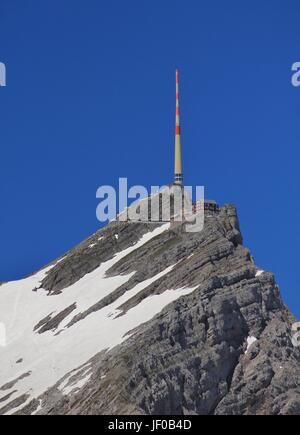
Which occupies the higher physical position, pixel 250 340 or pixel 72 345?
pixel 72 345

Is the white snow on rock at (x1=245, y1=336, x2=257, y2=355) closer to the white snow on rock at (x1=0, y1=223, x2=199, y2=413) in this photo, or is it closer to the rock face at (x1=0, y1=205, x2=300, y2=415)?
the rock face at (x1=0, y1=205, x2=300, y2=415)

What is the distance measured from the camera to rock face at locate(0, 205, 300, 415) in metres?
158

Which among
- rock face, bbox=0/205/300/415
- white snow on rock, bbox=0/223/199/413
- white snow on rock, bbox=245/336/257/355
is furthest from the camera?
white snow on rock, bbox=245/336/257/355

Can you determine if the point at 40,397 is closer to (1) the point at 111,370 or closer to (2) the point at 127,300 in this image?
(1) the point at 111,370

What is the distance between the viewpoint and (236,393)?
167 meters

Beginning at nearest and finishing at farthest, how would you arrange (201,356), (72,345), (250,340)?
(201,356) < (250,340) < (72,345)

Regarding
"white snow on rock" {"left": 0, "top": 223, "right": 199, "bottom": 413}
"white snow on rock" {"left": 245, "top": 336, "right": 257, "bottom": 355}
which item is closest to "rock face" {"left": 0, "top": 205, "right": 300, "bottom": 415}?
"white snow on rock" {"left": 245, "top": 336, "right": 257, "bottom": 355}

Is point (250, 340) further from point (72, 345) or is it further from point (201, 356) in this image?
point (72, 345)

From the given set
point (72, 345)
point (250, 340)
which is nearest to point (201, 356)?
point (250, 340)

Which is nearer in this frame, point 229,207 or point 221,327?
point 221,327

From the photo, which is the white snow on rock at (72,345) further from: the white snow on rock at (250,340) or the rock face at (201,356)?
the white snow on rock at (250,340)

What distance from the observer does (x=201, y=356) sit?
167 m
